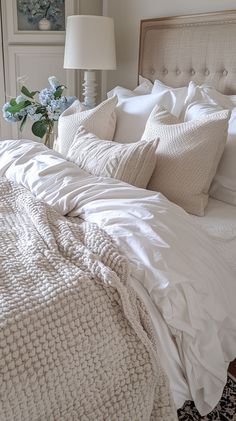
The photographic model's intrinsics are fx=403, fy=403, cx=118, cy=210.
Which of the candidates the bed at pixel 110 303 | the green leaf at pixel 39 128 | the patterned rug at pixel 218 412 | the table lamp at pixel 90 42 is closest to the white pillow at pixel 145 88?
the table lamp at pixel 90 42

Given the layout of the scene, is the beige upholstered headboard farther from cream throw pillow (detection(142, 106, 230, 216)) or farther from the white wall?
cream throw pillow (detection(142, 106, 230, 216))

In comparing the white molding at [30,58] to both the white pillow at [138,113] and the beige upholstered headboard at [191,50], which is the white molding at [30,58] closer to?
the beige upholstered headboard at [191,50]

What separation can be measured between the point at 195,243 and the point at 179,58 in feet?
4.91

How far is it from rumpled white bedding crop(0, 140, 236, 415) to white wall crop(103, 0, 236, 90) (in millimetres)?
1621

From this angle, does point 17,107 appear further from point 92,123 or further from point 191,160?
point 191,160

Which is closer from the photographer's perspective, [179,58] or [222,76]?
[222,76]

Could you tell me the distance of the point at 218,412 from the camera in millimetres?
1299

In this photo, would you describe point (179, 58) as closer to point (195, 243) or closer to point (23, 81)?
point (23, 81)

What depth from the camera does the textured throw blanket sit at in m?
0.80

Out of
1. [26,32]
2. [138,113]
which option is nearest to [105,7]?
[26,32]

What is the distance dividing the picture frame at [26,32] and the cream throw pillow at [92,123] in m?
1.25

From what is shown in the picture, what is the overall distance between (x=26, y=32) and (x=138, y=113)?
1.50 m

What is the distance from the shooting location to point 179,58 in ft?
7.53

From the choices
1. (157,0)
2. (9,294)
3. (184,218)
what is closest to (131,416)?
(9,294)
